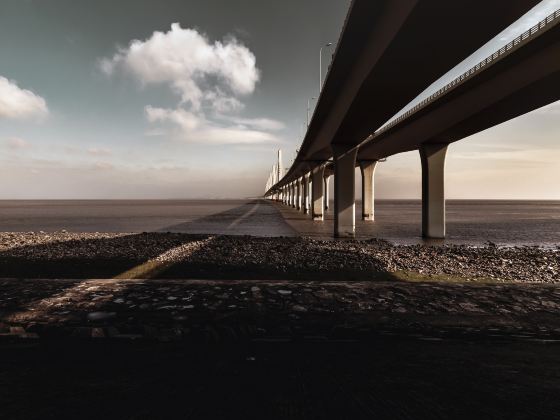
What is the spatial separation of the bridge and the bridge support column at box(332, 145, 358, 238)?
0.31ft

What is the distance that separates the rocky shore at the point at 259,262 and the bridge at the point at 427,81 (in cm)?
825

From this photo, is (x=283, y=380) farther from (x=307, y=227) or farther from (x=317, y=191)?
(x=317, y=191)

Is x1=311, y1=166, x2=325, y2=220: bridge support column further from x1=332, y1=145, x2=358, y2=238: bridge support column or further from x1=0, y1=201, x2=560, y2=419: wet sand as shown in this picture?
x1=0, y1=201, x2=560, y2=419: wet sand

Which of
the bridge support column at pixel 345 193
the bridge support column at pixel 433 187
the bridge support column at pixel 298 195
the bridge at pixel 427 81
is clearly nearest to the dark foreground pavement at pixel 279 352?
the bridge at pixel 427 81

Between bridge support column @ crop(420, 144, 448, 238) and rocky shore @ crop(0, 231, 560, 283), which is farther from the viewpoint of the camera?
bridge support column @ crop(420, 144, 448, 238)

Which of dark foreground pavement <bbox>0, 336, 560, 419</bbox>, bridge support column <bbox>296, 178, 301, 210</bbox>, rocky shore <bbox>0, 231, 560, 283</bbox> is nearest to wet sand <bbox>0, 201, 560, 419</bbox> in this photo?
dark foreground pavement <bbox>0, 336, 560, 419</bbox>

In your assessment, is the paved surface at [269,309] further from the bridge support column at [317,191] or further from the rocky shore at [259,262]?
the bridge support column at [317,191]

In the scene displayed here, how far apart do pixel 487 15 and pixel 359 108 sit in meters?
10.0

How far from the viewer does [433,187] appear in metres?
33.9

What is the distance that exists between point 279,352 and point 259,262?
10875 mm

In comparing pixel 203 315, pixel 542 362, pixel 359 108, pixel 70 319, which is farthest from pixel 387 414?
pixel 359 108

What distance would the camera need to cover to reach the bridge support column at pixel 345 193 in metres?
32.3

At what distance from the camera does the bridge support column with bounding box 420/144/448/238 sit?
Answer: 33.0 m

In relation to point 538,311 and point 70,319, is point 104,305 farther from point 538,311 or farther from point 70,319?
point 538,311
